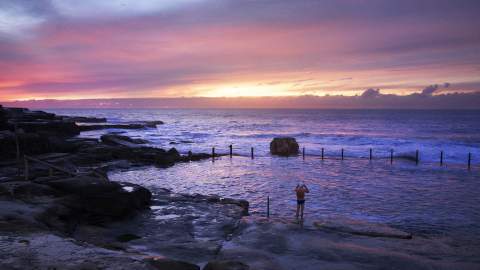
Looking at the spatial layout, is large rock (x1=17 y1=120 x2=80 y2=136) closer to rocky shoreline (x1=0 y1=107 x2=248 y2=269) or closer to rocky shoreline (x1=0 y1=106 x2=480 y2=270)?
rocky shoreline (x1=0 y1=107 x2=248 y2=269)

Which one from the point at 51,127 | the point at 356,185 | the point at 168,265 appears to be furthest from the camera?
the point at 51,127

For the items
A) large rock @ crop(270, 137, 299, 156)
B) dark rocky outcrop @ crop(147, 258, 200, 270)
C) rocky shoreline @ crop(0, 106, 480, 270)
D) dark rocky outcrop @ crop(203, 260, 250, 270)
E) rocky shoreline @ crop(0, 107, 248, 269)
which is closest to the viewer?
rocky shoreline @ crop(0, 107, 248, 269)

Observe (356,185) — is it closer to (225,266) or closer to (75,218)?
(225,266)

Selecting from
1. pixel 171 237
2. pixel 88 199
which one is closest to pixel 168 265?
pixel 171 237

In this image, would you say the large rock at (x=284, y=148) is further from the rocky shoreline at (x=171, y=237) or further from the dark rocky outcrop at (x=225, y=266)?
the dark rocky outcrop at (x=225, y=266)

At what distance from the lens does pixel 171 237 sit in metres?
13.6

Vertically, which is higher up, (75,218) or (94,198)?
(94,198)

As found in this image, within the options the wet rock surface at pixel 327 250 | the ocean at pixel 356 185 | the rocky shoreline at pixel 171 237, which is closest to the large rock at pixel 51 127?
the ocean at pixel 356 185

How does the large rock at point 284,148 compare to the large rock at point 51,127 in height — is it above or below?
below

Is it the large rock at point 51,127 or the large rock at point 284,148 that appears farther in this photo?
the large rock at point 51,127

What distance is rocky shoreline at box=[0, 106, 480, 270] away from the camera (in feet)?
30.5

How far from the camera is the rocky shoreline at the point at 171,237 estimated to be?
30.5 feet

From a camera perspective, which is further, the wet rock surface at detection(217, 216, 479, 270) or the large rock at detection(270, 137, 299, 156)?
the large rock at detection(270, 137, 299, 156)

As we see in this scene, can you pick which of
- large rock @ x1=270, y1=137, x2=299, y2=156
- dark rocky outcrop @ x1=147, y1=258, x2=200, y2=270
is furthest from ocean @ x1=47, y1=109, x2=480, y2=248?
dark rocky outcrop @ x1=147, y1=258, x2=200, y2=270
